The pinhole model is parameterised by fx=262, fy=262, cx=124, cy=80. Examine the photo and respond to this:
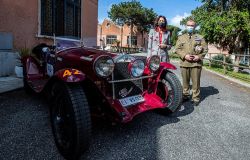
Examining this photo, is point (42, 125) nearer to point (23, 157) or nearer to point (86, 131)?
point (23, 157)

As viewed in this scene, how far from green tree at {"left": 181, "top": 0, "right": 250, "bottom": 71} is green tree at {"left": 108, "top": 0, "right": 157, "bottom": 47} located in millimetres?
24943

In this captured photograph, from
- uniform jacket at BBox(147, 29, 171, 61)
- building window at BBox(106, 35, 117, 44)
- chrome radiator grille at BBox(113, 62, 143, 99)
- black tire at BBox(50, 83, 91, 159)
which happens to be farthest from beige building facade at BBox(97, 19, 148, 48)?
black tire at BBox(50, 83, 91, 159)

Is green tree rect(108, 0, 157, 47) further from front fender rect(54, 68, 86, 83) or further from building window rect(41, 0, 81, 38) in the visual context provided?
front fender rect(54, 68, 86, 83)

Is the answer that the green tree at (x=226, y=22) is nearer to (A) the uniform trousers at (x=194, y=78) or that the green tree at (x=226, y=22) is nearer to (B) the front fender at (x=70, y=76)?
(A) the uniform trousers at (x=194, y=78)

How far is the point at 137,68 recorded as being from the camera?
4.01 meters

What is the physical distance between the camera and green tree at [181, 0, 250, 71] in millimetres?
17531

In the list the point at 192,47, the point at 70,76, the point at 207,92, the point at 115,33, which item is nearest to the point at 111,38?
the point at 115,33

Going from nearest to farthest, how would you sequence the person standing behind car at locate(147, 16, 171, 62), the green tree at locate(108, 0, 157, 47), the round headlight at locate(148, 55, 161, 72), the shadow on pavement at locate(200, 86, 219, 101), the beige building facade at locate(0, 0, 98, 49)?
1. the round headlight at locate(148, 55, 161, 72)
2. the person standing behind car at locate(147, 16, 171, 62)
3. the shadow on pavement at locate(200, 86, 219, 101)
4. the beige building facade at locate(0, 0, 98, 49)
5. the green tree at locate(108, 0, 157, 47)

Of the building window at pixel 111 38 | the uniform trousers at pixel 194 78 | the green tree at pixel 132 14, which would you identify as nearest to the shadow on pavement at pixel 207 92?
the uniform trousers at pixel 194 78

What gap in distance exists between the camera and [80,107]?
114 inches

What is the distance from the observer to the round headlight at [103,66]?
3.34 meters

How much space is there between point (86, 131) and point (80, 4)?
10.6 meters

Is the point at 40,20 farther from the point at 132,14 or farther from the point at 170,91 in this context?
the point at 132,14

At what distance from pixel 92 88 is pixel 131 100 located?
2.55 feet
